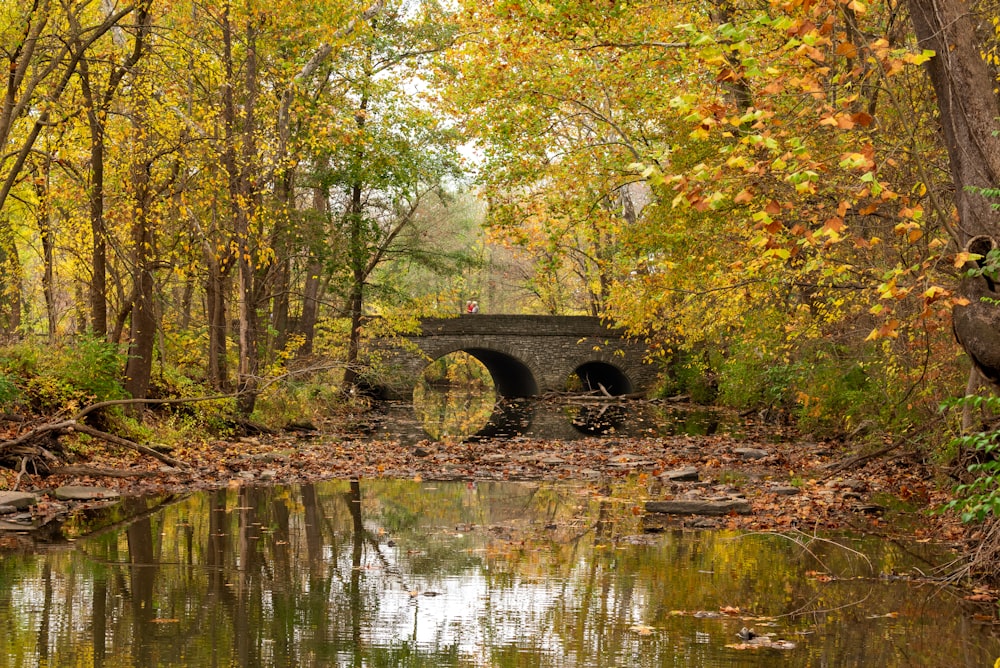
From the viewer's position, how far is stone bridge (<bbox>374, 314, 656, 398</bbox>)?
117 feet

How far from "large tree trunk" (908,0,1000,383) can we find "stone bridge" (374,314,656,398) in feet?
92.0

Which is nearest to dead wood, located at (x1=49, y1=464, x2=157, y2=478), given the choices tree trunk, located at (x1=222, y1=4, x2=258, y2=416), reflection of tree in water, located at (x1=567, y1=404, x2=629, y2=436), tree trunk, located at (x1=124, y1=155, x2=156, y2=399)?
tree trunk, located at (x1=124, y1=155, x2=156, y2=399)

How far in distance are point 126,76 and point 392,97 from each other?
9683mm

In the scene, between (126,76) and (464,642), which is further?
(126,76)

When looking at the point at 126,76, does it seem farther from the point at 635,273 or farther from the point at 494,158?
the point at 635,273

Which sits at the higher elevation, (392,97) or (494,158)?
(392,97)

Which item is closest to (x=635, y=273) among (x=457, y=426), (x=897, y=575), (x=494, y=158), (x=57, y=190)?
(x=494, y=158)

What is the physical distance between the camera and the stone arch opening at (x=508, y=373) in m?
38.6

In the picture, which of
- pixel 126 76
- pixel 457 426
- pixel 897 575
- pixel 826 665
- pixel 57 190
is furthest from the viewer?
pixel 457 426

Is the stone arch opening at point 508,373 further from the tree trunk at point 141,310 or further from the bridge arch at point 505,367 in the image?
the tree trunk at point 141,310

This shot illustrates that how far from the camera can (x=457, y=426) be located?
24688 mm

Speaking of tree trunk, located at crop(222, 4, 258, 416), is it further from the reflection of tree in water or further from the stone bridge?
the stone bridge

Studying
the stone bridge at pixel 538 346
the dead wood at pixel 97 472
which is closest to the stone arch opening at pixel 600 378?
the stone bridge at pixel 538 346

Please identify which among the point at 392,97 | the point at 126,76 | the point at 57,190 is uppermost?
the point at 392,97
